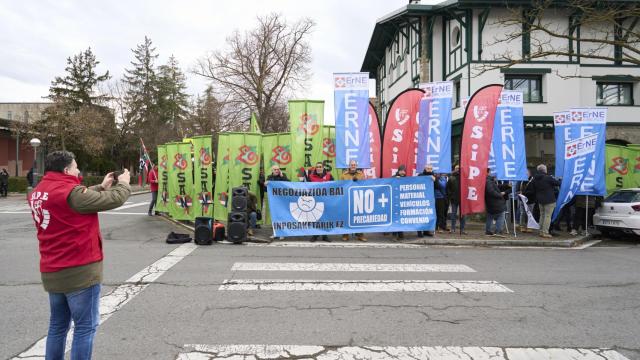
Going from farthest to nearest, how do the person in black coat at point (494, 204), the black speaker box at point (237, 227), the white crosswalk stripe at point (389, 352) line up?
1. the person in black coat at point (494, 204)
2. the black speaker box at point (237, 227)
3. the white crosswalk stripe at point (389, 352)

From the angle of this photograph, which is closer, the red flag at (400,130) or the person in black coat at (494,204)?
the person in black coat at (494,204)

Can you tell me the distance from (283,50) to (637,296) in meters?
33.9

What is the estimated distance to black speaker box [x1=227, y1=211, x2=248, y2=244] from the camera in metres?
10.2

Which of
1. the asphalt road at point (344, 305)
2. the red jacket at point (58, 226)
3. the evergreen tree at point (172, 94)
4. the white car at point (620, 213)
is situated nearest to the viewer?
the red jacket at point (58, 226)

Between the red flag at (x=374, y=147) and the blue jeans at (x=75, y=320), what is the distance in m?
9.63

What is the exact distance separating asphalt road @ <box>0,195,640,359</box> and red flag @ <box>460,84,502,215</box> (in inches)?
106

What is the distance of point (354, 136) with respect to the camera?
38.5 ft

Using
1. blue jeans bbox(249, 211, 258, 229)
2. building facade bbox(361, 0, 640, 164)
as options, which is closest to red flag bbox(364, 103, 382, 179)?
blue jeans bbox(249, 211, 258, 229)

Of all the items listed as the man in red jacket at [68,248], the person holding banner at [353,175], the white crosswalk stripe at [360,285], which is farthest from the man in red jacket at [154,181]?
the man in red jacket at [68,248]

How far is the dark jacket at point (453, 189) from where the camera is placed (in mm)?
11867

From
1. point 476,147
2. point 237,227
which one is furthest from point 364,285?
point 476,147

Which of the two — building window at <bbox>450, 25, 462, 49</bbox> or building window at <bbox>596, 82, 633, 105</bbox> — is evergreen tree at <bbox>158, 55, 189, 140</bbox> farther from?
building window at <bbox>596, 82, 633, 105</bbox>

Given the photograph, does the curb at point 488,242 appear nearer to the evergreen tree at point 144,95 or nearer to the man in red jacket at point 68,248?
the man in red jacket at point 68,248

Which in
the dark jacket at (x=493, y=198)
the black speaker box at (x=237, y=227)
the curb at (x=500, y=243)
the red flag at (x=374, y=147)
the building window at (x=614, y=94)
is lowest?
the curb at (x=500, y=243)
